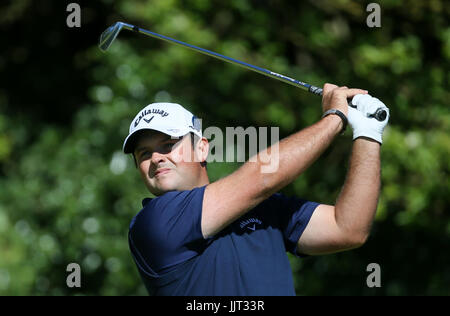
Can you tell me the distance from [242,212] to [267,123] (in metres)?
3.72

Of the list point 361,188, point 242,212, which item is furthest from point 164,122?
point 361,188

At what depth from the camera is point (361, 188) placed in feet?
8.25

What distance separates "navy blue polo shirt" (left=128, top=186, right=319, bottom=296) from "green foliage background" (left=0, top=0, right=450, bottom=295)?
110 inches

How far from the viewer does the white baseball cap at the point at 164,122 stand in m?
2.71

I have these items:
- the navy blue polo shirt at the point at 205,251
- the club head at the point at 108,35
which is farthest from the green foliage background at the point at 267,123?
the navy blue polo shirt at the point at 205,251

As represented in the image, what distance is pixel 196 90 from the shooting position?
6.25m

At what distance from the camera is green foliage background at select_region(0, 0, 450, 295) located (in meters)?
5.32

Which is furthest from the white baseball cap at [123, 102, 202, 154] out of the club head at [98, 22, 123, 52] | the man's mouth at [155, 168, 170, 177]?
the club head at [98, 22, 123, 52]

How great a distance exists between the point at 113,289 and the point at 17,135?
12.3 ft

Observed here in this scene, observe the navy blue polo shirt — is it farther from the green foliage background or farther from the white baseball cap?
the green foliage background

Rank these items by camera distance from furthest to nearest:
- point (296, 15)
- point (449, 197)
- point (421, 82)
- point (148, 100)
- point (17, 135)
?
point (17, 135)
point (296, 15)
point (148, 100)
point (421, 82)
point (449, 197)

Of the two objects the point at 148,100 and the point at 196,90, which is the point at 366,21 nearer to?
the point at 196,90

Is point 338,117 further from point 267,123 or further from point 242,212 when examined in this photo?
point 267,123
